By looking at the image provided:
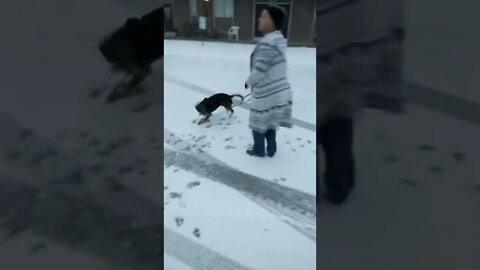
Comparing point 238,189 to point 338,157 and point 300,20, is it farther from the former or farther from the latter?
point 300,20

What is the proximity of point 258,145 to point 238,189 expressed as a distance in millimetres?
792

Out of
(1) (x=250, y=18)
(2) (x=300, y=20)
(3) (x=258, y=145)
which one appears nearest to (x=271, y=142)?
(3) (x=258, y=145)

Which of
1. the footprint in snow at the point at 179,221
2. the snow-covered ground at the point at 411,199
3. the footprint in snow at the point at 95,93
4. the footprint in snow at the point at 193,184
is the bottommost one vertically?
the footprint in snow at the point at 179,221

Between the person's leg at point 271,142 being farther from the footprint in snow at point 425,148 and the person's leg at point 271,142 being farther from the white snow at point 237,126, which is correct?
the footprint in snow at point 425,148

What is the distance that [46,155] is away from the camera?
1230mm

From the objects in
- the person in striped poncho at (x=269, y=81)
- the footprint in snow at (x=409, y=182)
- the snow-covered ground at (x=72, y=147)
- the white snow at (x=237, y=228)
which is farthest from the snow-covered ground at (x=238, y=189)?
the footprint in snow at (x=409, y=182)

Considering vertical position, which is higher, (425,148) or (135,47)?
(135,47)

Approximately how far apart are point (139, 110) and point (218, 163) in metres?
2.69

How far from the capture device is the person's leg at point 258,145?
13.1 ft

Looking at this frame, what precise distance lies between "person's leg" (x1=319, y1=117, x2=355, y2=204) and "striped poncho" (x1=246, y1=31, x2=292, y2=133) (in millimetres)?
2239

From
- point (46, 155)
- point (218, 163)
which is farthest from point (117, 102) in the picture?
point (218, 163)

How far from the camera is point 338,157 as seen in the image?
124 cm

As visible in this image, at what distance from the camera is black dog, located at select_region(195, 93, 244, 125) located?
16.7ft

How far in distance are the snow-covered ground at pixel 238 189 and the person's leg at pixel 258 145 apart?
78 mm
